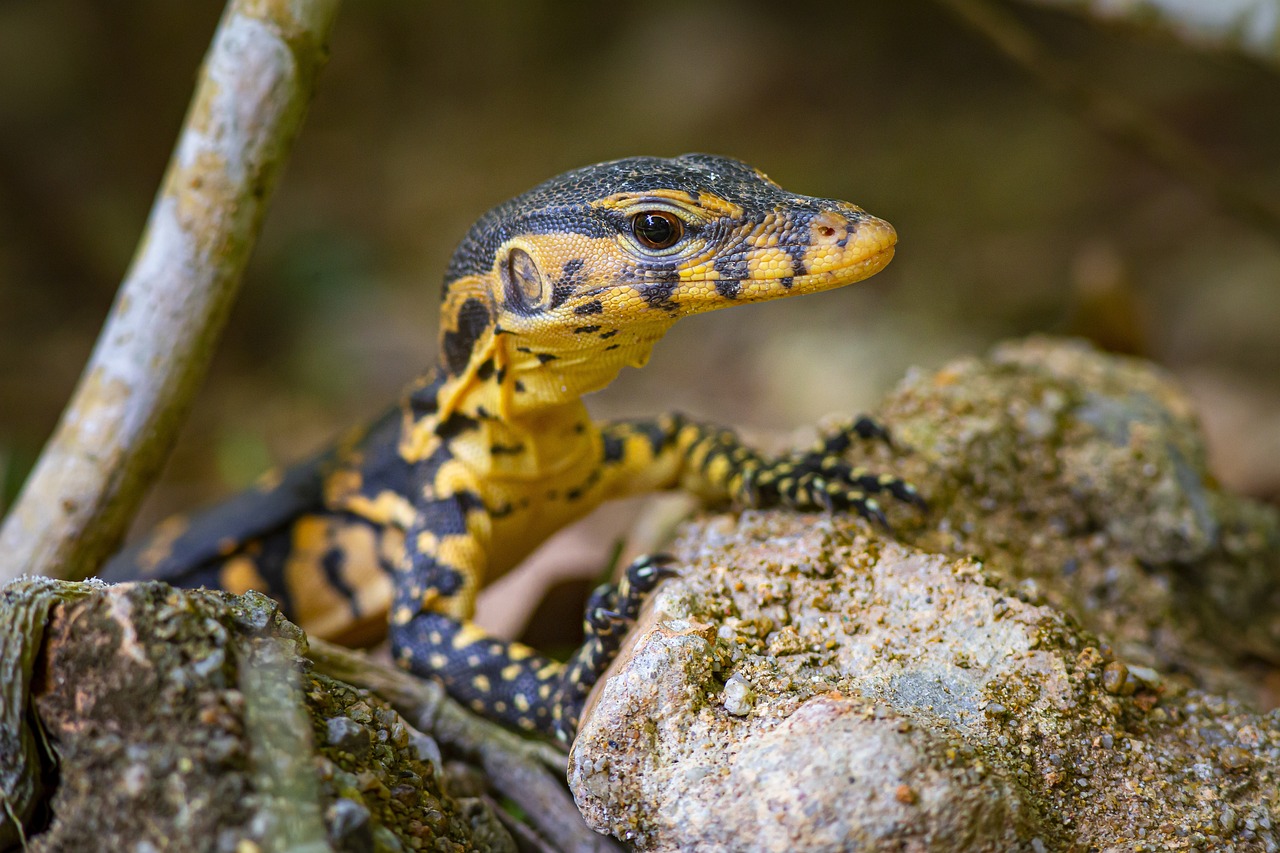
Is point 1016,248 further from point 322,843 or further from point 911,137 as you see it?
point 322,843

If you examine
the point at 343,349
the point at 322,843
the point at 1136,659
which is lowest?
the point at 343,349

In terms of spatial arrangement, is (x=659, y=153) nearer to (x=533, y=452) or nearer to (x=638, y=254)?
(x=533, y=452)

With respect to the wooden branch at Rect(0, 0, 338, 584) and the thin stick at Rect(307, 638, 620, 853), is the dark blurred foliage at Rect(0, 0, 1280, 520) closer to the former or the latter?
the wooden branch at Rect(0, 0, 338, 584)

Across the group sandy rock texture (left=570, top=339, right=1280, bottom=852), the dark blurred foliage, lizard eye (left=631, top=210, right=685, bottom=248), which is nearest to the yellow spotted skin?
lizard eye (left=631, top=210, right=685, bottom=248)

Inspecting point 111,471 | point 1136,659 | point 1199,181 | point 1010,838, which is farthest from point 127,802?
point 1199,181

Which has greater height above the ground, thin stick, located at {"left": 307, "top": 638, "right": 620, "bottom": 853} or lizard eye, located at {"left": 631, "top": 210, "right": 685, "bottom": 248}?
A: lizard eye, located at {"left": 631, "top": 210, "right": 685, "bottom": 248}

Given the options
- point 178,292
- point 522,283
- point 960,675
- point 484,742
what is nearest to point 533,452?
point 522,283

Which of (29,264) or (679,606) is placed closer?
(679,606)
